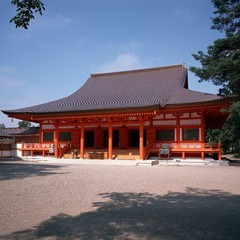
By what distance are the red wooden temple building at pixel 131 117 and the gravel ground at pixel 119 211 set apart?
10730mm

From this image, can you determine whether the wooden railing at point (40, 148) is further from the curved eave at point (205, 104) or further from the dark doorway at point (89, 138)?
the curved eave at point (205, 104)

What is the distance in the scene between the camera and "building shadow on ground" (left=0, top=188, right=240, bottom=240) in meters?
4.45

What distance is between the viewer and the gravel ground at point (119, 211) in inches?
180

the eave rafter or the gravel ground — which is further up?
the eave rafter

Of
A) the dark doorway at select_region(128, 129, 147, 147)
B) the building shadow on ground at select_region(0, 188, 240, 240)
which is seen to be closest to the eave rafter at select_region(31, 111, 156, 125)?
the dark doorway at select_region(128, 129, 147, 147)

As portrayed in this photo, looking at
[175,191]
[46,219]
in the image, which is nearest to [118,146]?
[175,191]

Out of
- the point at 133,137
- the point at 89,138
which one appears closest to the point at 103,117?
the point at 133,137

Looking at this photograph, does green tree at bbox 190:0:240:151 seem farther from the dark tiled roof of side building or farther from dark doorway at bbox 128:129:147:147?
dark doorway at bbox 128:129:147:147

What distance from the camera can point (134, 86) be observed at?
2591cm

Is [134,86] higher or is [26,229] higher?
[134,86]

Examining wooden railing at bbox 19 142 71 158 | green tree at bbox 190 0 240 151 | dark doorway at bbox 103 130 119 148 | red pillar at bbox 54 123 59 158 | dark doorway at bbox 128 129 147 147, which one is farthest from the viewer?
dark doorway at bbox 103 130 119 148

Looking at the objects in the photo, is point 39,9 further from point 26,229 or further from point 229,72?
point 229,72

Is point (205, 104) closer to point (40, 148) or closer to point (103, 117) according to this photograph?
point (103, 117)

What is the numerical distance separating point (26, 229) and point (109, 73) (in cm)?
2566
